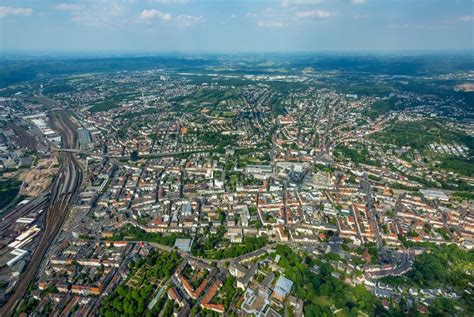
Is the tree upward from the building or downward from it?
upward

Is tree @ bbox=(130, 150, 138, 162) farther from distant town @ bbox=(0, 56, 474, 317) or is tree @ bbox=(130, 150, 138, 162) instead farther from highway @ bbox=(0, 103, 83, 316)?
highway @ bbox=(0, 103, 83, 316)

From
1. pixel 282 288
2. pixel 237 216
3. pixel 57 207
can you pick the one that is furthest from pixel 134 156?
pixel 282 288

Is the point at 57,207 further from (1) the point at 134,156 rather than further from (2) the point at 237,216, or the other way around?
(2) the point at 237,216

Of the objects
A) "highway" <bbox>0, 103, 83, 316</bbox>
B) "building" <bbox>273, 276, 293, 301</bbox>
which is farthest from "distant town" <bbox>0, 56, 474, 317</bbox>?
"highway" <bbox>0, 103, 83, 316</bbox>

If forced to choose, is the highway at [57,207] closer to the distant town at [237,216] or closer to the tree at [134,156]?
the distant town at [237,216]

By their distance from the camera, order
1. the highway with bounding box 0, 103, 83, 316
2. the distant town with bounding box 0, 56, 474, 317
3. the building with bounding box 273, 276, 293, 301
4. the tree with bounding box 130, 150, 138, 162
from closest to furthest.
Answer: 1. the building with bounding box 273, 276, 293, 301
2. the distant town with bounding box 0, 56, 474, 317
3. the highway with bounding box 0, 103, 83, 316
4. the tree with bounding box 130, 150, 138, 162

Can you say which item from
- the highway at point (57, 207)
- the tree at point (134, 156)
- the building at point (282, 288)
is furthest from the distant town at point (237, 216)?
the tree at point (134, 156)

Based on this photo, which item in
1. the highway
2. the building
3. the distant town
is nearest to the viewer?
the building
